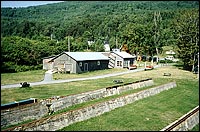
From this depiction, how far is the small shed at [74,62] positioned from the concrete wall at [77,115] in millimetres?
13413

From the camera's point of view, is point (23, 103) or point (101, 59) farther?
point (101, 59)

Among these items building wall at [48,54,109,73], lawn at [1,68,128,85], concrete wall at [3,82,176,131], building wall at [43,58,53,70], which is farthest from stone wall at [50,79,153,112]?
building wall at [43,58,53,70]

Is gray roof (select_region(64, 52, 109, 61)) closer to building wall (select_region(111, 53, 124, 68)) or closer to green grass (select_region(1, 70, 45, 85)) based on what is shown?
building wall (select_region(111, 53, 124, 68))

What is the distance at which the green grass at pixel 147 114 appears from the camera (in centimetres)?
1661

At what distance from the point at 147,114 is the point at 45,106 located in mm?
7280

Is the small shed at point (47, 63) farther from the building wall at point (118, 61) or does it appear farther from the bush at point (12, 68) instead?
the building wall at point (118, 61)

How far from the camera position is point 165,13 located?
12094cm

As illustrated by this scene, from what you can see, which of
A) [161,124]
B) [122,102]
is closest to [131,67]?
[122,102]

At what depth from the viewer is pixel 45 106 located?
17672 mm

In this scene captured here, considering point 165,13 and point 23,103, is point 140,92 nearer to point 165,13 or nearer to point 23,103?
point 23,103

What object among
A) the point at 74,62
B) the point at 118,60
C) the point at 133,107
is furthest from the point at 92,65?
the point at 133,107

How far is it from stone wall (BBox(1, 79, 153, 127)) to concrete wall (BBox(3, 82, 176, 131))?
1819mm

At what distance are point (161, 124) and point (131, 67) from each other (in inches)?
1051

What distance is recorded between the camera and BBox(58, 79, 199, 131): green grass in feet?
54.5
